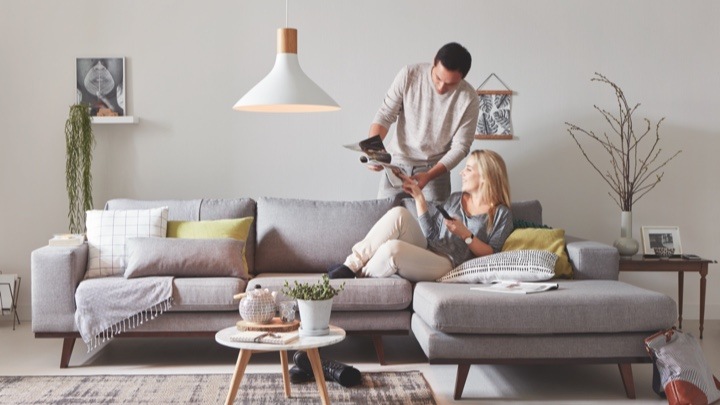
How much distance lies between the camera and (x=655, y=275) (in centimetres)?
587

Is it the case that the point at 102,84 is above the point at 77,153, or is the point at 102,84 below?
above

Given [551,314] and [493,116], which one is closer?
[551,314]

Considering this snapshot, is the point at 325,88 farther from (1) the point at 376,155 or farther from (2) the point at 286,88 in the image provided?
(2) the point at 286,88

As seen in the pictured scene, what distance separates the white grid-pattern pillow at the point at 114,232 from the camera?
4.68 m

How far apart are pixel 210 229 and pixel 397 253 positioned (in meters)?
1.09

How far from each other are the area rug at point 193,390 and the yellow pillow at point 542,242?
37.1 inches

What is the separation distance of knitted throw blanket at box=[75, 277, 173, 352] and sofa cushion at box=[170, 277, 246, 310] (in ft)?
0.15

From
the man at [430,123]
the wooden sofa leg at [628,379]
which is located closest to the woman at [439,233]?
the man at [430,123]

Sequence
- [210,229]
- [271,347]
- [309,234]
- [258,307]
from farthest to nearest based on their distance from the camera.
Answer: [309,234]
[210,229]
[258,307]
[271,347]

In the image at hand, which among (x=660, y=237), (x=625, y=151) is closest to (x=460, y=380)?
(x=660, y=237)

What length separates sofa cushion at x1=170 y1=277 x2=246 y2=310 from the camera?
4352 mm

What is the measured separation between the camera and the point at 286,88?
162 inches

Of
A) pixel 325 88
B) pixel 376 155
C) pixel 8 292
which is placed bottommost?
pixel 8 292

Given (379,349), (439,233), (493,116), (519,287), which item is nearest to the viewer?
(519,287)
